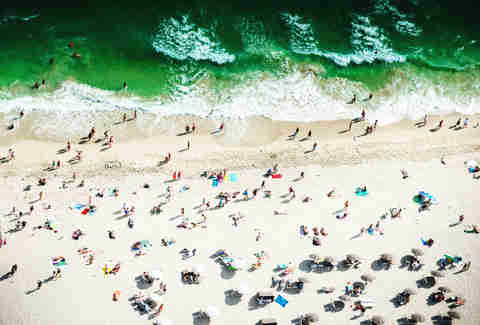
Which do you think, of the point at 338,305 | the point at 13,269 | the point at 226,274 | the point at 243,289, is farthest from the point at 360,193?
the point at 13,269

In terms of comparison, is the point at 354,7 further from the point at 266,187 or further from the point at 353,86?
the point at 266,187

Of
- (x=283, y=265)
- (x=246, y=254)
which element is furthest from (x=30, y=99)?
(x=283, y=265)

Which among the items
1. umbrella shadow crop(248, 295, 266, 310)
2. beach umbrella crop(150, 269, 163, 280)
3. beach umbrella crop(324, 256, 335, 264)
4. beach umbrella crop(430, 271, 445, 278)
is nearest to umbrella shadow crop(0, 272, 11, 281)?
beach umbrella crop(150, 269, 163, 280)

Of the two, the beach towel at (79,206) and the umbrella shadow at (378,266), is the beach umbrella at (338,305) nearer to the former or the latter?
the umbrella shadow at (378,266)

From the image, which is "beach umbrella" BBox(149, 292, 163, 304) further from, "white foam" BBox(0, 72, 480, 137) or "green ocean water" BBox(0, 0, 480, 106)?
"green ocean water" BBox(0, 0, 480, 106)

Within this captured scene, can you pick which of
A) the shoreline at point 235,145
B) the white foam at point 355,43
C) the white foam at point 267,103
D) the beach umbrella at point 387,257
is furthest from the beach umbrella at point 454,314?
the white foam at point 355,43

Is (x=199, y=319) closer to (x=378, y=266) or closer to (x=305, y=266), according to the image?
(x=305, y=266)
